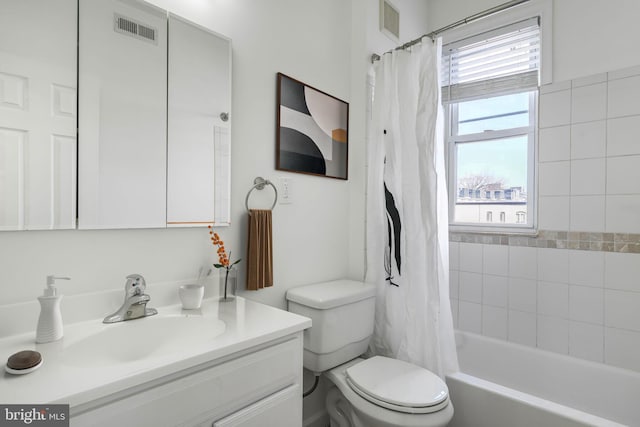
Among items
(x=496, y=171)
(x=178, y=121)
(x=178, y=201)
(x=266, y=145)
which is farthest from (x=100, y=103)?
(x=496, y=171)

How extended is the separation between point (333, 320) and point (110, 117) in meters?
1.19

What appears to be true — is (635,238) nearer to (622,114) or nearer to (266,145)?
(622,114)

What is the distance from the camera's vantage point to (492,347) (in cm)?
221

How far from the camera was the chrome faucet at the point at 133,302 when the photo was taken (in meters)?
1.06

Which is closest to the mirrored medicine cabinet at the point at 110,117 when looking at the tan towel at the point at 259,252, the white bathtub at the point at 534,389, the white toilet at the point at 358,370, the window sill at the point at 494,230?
the tan towel at the point at 259,252

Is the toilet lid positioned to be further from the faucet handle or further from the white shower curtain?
the faucet handle

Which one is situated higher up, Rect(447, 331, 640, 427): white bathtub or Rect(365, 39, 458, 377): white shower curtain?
Rect(365, 39, 458, 377): white shower curtain

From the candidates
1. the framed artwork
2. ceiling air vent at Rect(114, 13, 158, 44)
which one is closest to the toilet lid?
the framed artwork

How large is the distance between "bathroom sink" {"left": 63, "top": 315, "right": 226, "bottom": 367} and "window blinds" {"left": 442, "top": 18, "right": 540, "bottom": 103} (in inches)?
91.8

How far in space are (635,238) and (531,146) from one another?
30.9 inches

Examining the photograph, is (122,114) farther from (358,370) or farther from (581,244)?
(581,244)

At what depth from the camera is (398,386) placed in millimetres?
1344

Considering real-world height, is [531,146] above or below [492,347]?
above

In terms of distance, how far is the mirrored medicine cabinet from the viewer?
0.92m
